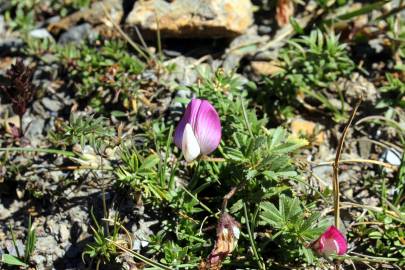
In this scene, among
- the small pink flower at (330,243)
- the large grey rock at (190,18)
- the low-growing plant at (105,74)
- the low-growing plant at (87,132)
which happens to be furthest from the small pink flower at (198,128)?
the large grey rock at (190,18)

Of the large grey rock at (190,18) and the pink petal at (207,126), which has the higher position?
the large grey rock at (190,18)

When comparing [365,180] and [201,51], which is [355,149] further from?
[201,51]

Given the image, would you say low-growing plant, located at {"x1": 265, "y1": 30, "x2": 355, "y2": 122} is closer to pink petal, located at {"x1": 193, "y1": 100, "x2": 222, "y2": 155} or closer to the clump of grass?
pink petal, located at {"x1": 193, "y1": 100, "x2": 222, "y2": 155}

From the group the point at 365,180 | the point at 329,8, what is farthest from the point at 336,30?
the point at 365,180

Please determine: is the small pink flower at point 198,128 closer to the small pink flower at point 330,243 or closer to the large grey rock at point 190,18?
the small pink flower at point 330,243

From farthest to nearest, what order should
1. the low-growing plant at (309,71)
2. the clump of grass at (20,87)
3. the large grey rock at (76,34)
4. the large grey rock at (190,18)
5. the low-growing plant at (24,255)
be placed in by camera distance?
the large grey rock at (76,34) < the large grey rock at (190,18) < the low-growing plant at (309,71) < the clump of grass at (20,87) < the low-growing plant at (24,255)

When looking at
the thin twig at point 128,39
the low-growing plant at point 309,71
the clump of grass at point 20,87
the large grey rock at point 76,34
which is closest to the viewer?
the clump of grass at point 20,87

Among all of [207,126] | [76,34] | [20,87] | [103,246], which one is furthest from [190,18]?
[103,246]

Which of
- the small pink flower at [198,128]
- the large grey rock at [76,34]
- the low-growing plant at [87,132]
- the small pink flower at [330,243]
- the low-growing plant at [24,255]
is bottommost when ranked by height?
the low-growing plant at [24,255]

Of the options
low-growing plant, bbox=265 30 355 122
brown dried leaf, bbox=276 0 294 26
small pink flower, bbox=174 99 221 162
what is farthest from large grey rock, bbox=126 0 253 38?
small pink flower, bbox=174 99 221 162
